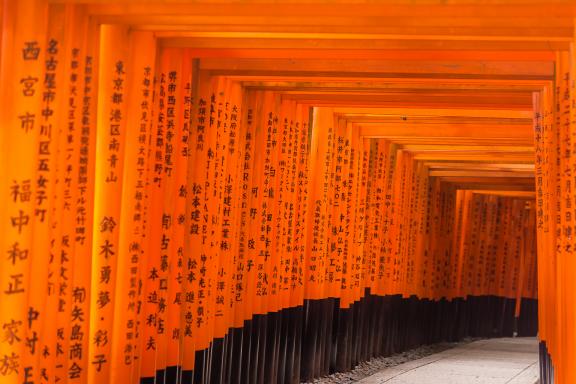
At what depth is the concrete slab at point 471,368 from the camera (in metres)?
14.3

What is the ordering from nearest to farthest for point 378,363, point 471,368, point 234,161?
1. point 234,161
2. point 378,363
3. point 471,368

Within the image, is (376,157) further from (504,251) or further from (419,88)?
(504,251)

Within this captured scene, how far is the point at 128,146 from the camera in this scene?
7.58 meters

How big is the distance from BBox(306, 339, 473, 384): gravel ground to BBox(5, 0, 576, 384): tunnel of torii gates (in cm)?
25

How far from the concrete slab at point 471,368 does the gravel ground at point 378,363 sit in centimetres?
18

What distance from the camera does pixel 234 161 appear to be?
9898 millimetres

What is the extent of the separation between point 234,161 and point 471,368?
25.4ft

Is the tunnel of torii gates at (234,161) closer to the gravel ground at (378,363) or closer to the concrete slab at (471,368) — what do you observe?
the gravel ground at (378,363)

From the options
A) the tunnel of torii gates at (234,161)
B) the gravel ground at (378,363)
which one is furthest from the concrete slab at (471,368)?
the tunnel of torii gates at (234,161)

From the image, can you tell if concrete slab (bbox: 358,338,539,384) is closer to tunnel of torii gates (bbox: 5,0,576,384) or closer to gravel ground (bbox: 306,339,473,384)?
gravel ground (bbox: 306,339,473,384)

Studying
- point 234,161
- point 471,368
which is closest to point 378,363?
point 471,368

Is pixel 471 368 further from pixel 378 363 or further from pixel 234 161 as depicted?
pixel 234 161

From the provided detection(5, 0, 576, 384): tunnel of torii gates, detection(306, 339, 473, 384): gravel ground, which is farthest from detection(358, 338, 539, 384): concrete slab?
detection(5, 0, 576, 384): tunnel of torii gates

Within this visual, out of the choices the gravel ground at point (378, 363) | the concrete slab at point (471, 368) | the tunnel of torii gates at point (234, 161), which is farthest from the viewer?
the concrete slab at point (471, 368)
